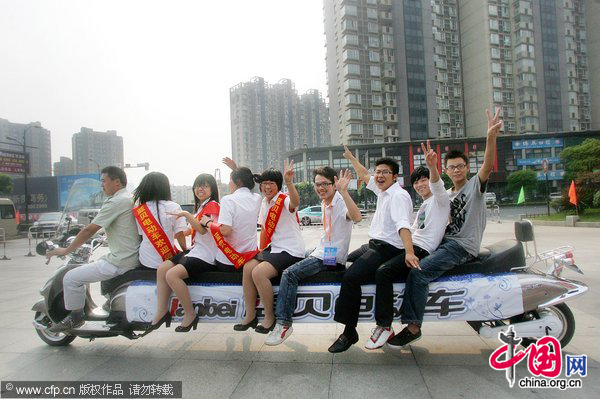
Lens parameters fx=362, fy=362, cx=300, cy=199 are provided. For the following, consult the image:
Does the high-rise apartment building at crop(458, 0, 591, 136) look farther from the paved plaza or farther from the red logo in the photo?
the red logo

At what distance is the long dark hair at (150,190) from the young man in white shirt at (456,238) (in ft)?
8.65

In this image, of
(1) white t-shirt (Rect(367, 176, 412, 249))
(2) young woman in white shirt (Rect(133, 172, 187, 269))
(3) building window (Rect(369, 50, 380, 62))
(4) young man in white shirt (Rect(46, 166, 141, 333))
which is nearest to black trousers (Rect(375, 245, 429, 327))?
(1) white t-shirt (Rect(367, 176, 412, 249))

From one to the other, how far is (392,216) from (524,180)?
195 ft

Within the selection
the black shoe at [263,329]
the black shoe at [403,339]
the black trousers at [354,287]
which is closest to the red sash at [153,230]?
the black shoe at [263,329]

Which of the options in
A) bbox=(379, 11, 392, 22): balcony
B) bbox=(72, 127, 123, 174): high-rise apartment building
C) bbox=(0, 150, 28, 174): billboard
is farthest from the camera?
bbox=(379, 11, 392, 22): balcony

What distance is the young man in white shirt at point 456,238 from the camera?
10.6 feet

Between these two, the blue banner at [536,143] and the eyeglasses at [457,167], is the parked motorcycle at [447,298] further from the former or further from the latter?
the blue banner at [536,143]

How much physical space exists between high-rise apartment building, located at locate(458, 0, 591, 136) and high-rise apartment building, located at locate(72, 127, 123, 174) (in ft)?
212

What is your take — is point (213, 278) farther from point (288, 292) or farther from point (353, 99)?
point (353, 99)

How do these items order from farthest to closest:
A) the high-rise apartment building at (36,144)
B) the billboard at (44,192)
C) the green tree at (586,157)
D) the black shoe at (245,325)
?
the high-rise apartment building at (36,144)
the billboard at (44,192)
the green tree at (586,157)
the black shoe at (245,325)

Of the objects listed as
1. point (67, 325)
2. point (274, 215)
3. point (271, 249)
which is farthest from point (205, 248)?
point (67, 325)

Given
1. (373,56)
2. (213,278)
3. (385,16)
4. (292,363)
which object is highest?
(385,16)

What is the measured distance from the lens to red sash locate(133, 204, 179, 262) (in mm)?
3703

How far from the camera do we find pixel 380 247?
3418 mm
